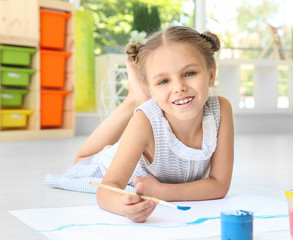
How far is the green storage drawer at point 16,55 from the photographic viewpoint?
137 inches

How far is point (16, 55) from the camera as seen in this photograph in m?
3.54

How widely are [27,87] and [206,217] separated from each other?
2.91m

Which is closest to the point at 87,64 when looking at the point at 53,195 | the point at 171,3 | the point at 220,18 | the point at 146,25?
the point at 146,25

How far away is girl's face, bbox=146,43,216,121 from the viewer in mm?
1144

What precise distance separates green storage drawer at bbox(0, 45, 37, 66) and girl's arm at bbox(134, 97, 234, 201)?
8.19 ft

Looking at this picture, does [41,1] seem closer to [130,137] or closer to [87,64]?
[87,64]

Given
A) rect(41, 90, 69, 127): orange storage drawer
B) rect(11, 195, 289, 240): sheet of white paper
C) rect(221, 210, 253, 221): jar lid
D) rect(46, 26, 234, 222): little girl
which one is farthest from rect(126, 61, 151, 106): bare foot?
rect(41, 90, 69, 127): orange storage drawer

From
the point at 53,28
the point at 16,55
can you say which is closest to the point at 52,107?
the point at 16,55

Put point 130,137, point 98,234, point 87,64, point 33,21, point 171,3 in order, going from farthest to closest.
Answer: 1. point 171,3
2. point 87,64
3. point 33,21
4. point 130,137
5. point 98,234

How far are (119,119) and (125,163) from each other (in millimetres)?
489

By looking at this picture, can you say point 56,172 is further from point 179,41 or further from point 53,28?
point 53,28

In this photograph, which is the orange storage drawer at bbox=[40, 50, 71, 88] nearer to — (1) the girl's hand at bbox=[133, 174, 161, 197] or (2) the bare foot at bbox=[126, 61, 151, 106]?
(2) the bare foot at bbox=[126, 61, 151, 106]

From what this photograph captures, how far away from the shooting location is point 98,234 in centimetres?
91

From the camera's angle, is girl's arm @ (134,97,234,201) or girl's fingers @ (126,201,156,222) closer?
girl's fingers @ (126,201,156,222)
